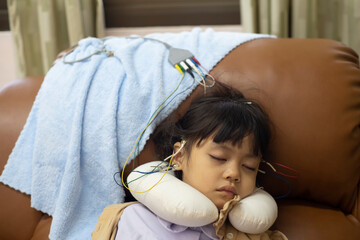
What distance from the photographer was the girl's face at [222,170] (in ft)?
3.23

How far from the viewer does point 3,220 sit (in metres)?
1.16

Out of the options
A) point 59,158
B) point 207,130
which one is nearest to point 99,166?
point 59,158

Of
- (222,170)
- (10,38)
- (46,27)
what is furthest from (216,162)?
(10,38)

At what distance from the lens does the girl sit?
3.25 feet

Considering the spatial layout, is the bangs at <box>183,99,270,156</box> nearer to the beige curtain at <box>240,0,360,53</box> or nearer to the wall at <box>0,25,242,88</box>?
the beige curtain at <box>240,0,360,53</box>

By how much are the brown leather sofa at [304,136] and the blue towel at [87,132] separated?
0.19ft

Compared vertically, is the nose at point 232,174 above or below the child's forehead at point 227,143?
below

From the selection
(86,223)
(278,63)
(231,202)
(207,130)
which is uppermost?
(278,63)

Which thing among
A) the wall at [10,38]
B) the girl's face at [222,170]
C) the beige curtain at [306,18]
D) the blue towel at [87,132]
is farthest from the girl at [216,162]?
the wall at [10,38]

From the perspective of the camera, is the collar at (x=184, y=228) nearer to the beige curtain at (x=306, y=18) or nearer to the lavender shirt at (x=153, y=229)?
the lavender shirt at (x=153, y=229)

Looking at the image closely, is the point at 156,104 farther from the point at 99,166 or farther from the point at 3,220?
the point at 3,220

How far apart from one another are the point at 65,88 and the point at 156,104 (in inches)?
13.4

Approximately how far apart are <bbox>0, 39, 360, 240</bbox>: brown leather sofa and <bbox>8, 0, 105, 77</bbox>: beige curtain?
0.86 meters

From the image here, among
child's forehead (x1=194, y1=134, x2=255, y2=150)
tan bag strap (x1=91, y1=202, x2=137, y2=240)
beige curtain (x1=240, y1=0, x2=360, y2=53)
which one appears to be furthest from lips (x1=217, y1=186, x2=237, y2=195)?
beige curtain (x1=240, y1=0, x2=360, y2=53)
